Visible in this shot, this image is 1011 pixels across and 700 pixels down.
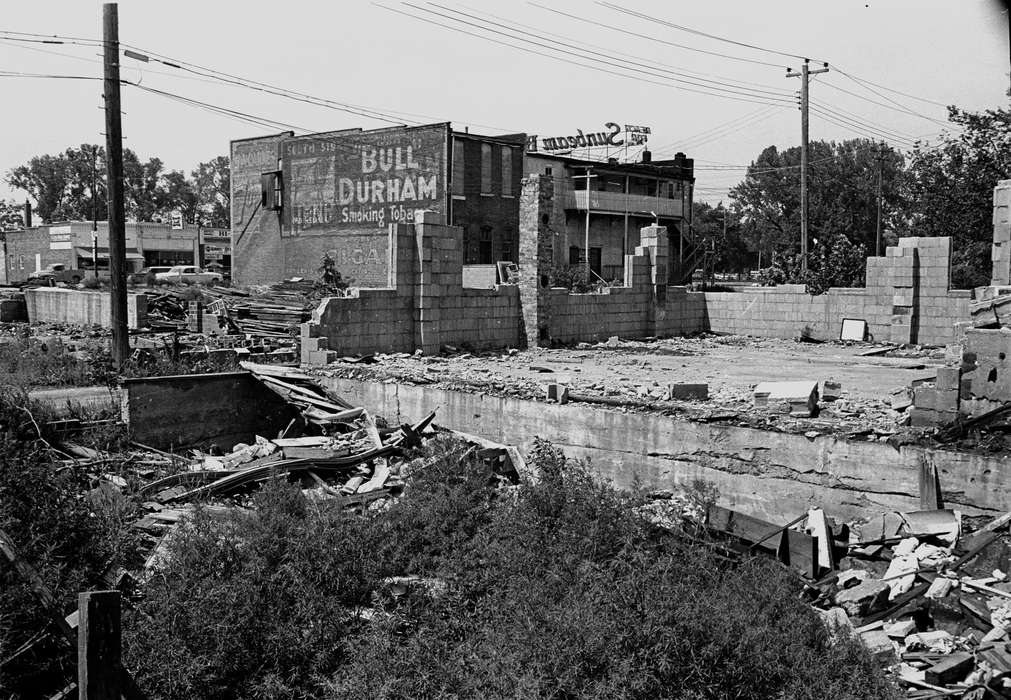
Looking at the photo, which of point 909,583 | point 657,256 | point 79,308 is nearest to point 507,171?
point 657,256

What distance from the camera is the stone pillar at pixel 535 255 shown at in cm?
2025

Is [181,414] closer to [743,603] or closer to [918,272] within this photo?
[743,603]

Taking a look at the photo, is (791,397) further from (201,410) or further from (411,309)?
(201,410)

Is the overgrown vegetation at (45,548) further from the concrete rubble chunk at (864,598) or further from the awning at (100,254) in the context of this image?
the awning at (100,254)

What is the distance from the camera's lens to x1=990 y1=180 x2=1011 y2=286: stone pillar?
15383 mm

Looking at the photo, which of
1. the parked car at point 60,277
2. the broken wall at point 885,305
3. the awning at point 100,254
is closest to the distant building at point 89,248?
the awning at point 100,254

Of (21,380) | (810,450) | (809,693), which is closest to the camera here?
(809,693)

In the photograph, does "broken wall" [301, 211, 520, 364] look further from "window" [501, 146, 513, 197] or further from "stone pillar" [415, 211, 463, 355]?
"window" [501, 146, 513, 197]

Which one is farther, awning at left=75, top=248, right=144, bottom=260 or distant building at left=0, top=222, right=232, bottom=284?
distant building at left=0, top=222, right=232, bottom=284

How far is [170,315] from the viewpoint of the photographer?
2642 centimetres

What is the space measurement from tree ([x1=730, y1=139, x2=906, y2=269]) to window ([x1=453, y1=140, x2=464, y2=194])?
1297 inches

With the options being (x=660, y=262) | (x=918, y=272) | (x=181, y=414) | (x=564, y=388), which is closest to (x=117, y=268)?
(x=181, y=414)

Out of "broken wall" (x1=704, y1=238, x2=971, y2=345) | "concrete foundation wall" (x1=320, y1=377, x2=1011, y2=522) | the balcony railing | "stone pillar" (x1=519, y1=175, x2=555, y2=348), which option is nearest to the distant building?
the balcony railing

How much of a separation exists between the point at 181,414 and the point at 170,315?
43.6 feet
